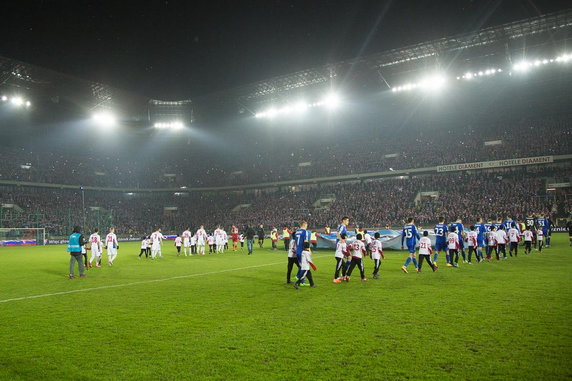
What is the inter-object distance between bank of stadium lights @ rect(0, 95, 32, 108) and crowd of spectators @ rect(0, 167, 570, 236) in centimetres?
1139

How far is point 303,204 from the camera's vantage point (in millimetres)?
57031

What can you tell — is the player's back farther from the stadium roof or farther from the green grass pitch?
the stadium roof

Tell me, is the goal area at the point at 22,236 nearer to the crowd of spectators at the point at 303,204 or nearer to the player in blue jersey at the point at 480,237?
the crowd of spectators at the point at 303,204

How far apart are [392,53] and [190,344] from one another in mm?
41328

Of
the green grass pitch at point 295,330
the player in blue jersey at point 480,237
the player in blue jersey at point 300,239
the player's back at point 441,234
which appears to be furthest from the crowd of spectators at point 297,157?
the player in blue jersey at point 300,239

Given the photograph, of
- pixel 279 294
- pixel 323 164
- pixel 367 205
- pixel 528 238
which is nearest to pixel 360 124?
pixel 323 164

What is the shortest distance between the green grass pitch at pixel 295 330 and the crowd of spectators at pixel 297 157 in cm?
3992

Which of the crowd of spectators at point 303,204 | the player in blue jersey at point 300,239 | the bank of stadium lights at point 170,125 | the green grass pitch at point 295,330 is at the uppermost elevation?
the bank of stadium lights at point 170,125

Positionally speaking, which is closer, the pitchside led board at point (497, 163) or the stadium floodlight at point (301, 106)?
the pitchside led board at point (497, 163)

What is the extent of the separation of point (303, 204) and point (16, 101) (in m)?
39.8

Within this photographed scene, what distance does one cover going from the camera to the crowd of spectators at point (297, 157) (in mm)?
48125

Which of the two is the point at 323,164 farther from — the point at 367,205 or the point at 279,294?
the point at 279,294

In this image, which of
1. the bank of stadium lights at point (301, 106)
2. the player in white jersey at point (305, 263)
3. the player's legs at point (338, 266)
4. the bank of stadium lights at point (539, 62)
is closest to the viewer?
the player in white jersey at point (305, 263)

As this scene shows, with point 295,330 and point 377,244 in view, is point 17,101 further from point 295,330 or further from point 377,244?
point 295,330
